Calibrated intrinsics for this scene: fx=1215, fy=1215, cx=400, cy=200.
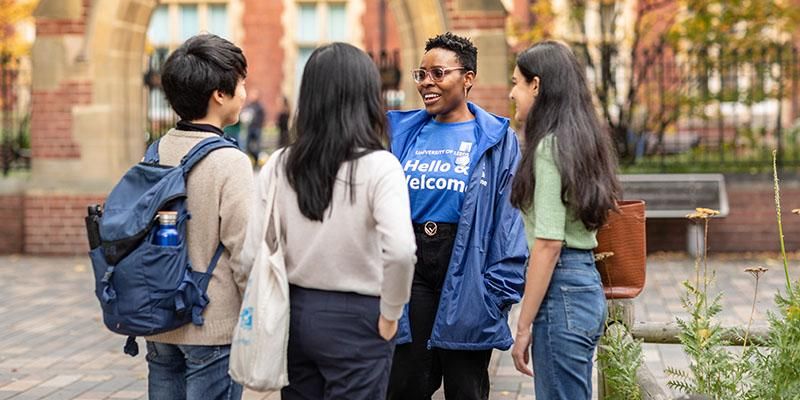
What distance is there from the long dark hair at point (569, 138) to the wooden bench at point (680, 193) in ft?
29.7

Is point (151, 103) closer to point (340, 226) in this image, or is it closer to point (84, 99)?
point (84, 99)

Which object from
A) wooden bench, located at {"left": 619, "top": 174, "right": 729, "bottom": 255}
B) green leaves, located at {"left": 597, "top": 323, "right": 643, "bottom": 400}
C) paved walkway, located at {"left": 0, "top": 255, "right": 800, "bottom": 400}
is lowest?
paved walkway, located at {"left": 0, "top": 255, "right": 800, "bottom": 400}

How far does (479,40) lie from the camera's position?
12.7m

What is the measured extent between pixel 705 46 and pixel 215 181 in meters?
11.0

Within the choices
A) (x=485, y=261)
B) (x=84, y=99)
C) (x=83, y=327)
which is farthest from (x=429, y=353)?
(x=84, y=99)

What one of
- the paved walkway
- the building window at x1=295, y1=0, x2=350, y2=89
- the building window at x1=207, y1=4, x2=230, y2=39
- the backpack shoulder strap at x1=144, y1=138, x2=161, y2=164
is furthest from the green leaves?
the building window at x1=207, y1=4, x2=230, y2=39

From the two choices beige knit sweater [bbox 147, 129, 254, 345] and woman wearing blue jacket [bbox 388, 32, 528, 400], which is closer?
beige knit sweater [bbox 147, 129, 254, 345]

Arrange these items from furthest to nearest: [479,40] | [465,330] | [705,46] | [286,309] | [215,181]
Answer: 1. [705,46]
2. [479,40]
3. [465,330]
4. [215,181]
5. [286,309]

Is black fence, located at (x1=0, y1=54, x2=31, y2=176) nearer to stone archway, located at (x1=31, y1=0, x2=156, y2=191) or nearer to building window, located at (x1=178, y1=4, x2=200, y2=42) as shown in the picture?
stone archway, located at (x1=31, y1=0, x2=156, y2=191)

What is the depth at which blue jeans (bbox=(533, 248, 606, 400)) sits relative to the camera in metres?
3.90

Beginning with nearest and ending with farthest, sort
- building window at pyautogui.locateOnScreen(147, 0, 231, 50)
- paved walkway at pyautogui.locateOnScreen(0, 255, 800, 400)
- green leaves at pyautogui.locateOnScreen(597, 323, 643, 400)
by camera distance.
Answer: green leaves at pyautogui.locateOnScreen(597, 323, 643, 400) < paved walkway at pyautogui.locateOnScreen(0, 255, 800, 400) < building window at pyautogui.locateOnScreen(147, 0, 231, 50)

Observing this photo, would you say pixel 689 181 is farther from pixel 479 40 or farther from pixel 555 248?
pixel 555 248

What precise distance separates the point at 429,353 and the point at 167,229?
51.5 inches

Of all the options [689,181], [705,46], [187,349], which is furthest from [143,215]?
[705,46]
